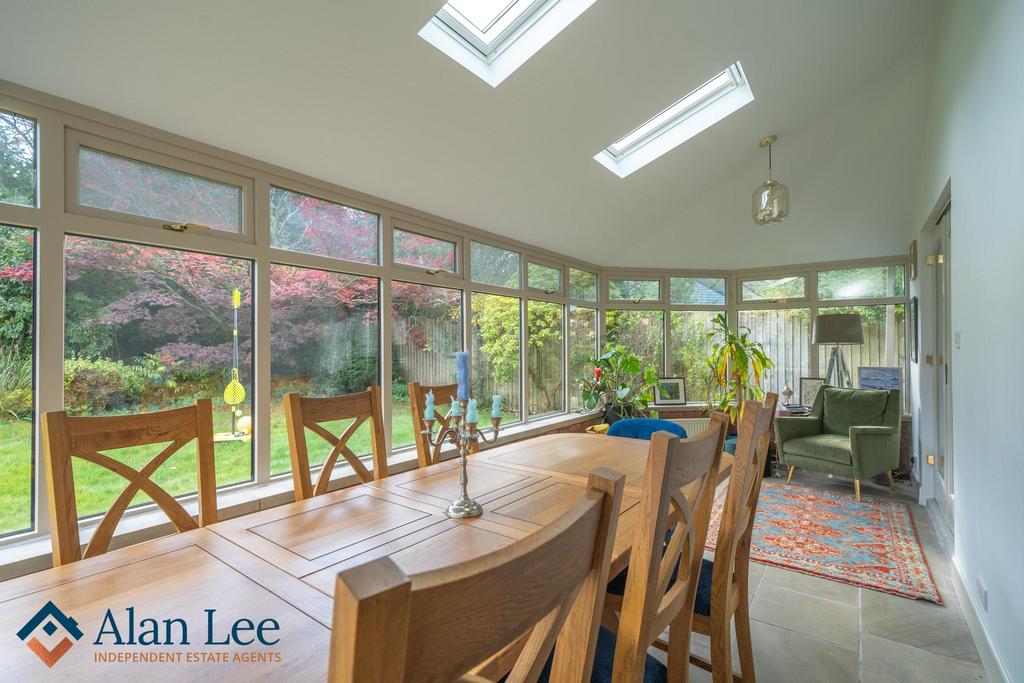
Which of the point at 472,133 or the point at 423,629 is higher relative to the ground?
the point at 472,133

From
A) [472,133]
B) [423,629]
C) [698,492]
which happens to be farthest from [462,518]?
[472,133]

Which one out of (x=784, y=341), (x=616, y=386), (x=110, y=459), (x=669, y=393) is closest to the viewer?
(x=110, y=459)

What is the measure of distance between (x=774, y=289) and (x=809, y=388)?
1.18m

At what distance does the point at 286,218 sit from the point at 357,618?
2.73 meters

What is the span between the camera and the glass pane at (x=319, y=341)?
105 inches

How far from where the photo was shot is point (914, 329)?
4453 mm

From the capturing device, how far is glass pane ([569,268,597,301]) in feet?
17.2

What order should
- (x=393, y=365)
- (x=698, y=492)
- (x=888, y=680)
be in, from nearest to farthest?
1. (x=698, y=492)
2. (x=888, y=680)
3. (x=393, y=365)

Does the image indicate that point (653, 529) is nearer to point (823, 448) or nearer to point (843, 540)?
point (843, 540)

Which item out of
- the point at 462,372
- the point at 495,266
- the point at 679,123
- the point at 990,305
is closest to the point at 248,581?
the point at 462,372

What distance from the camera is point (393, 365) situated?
10.7 ft

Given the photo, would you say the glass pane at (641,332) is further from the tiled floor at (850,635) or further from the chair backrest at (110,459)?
the chair backrest at (110,459)

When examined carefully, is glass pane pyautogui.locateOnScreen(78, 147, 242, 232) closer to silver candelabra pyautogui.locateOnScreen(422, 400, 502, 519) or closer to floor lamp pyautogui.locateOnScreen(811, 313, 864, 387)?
silver candelabra pyautogui.locateOnScreen(422, 400, 502, 519)

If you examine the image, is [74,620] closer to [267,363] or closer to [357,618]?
[357,618]
